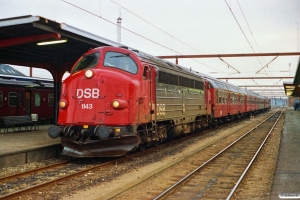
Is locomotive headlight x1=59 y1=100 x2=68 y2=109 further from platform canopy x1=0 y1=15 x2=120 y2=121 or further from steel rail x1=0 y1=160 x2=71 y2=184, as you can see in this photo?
platform canopy x1=0 y1=15 x2=120 y2=121

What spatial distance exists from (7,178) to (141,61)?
5.52 m

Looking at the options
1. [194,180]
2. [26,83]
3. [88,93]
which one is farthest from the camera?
[26,83]

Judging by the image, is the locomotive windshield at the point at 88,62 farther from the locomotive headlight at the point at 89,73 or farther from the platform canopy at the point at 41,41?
the platform canopy at the point at 41,41

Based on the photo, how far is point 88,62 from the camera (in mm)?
11938

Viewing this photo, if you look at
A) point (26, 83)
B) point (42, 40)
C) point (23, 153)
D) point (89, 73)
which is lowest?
point (23, 153)

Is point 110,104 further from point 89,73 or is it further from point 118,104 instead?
point 89,73

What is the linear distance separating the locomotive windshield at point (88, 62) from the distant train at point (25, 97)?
37.2 ft

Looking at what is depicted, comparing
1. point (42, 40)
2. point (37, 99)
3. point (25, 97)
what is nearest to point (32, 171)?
point (42, 40)

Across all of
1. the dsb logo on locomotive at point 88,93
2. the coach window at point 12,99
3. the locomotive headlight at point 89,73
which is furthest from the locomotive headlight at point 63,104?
the coach window at point 12,99

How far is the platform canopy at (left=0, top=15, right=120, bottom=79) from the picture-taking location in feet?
37.7

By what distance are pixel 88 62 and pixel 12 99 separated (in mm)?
12370

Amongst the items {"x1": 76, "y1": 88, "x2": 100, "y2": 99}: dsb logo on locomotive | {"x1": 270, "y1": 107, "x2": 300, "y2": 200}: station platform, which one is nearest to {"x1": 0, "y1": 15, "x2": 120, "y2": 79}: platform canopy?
{"x1": 76, "y1": 88, "x2": 100, "y2": 99}: dsb logo on locomotive

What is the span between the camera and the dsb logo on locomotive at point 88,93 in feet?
36.0

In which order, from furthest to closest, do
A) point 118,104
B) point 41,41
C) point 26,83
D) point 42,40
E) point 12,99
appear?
point 26,83, point 12,99, point 41,41, point 42,40, point 118,104
